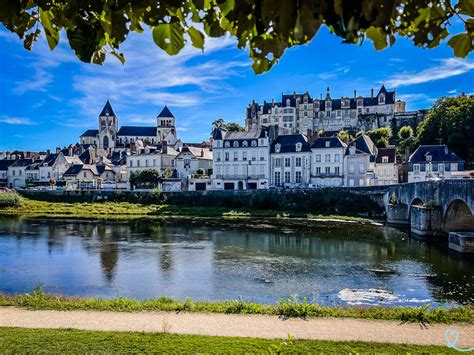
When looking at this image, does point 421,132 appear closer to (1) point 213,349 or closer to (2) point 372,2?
(1) point 213,349

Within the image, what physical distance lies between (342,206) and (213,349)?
35.3 meters

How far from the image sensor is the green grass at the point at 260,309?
9.39 m

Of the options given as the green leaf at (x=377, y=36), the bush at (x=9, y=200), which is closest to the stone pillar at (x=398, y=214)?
the green leaf at (x=377, y=36)

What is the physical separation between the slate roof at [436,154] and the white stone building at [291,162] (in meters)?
12.0

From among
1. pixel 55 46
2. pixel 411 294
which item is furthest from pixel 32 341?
pixel 411 294

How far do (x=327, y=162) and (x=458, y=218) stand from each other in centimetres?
2237

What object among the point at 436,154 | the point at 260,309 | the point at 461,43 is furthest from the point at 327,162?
the point at 461,43

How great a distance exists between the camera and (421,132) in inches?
2270

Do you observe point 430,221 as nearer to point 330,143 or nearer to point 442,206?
point 442,206

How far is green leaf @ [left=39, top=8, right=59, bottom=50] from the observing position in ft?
9.09

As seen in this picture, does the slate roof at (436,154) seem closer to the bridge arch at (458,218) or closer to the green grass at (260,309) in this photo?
the bridge arch at (458,218)

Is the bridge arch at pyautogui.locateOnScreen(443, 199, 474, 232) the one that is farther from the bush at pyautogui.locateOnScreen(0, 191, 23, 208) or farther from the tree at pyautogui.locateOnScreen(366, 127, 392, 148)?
the bush at pyautogui.locateOnScreen(0, 191, 23, 208)

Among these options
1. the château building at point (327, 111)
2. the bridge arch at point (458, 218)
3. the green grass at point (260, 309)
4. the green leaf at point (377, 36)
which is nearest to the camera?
the green leaf at point (377, 36)

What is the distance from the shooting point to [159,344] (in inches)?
287
